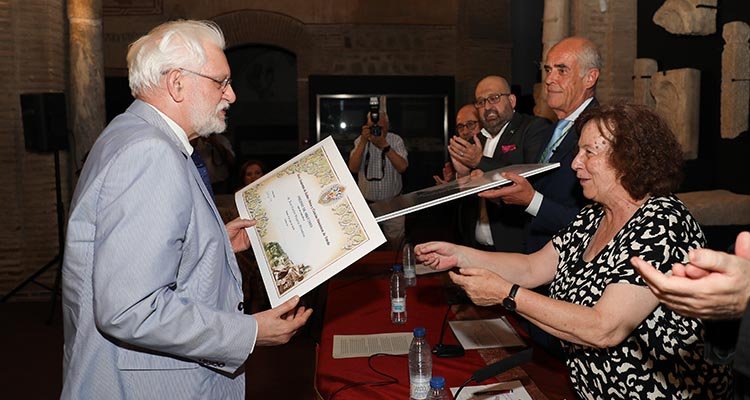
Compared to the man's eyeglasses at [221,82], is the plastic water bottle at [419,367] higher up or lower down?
lower down

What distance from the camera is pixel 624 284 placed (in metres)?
1.95

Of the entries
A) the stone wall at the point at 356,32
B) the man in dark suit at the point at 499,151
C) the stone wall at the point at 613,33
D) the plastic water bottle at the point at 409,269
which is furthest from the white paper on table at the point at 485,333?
the stone wall at the point at 356,32

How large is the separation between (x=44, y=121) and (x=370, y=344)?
521 centimetres

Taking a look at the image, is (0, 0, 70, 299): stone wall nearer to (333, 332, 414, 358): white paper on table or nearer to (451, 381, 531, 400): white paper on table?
(333, 332, 414, 358): white paper on table

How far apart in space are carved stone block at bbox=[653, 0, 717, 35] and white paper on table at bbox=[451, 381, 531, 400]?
14.0ft

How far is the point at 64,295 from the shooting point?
2027 millimetres

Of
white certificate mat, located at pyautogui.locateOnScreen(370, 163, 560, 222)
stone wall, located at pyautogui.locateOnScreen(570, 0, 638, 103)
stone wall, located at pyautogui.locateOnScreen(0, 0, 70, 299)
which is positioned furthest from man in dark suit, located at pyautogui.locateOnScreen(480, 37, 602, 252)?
stone wall, located at pyautogui.locateOnScreen(0, 0, 70, 299)

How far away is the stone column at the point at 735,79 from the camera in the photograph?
5.11 meters

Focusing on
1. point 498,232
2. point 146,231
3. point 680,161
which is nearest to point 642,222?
point 680,161

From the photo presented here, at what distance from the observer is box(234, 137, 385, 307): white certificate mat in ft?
6.37

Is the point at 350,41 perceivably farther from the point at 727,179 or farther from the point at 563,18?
the point at 727,179

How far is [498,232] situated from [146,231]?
110 inches

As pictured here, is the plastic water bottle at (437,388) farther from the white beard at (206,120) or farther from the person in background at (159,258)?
the white beard at (206,120)

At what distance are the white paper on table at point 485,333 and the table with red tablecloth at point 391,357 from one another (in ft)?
0.14
